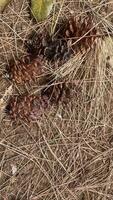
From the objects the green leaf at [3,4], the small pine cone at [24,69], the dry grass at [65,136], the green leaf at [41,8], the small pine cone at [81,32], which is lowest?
the dry grass at [65,136]

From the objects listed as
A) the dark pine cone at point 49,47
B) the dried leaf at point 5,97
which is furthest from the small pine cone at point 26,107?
the dark pine cone at point 49,47

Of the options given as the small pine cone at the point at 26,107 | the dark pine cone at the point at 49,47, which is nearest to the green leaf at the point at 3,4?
the dark pine cone at the point at 49,47

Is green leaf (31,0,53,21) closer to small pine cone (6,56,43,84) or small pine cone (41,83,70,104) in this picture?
small pine cone (6,56,43,84)

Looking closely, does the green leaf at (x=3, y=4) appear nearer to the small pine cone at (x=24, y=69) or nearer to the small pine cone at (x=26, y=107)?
the small pine cone at (x=24, y=69)

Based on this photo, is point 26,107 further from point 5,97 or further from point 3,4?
point 3,4

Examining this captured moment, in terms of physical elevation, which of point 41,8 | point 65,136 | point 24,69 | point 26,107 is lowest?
point 65,136

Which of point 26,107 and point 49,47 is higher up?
point 49,47

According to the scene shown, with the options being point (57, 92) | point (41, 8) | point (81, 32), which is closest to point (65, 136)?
point (57, 92)

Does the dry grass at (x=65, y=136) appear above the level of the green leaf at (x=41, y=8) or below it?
below
